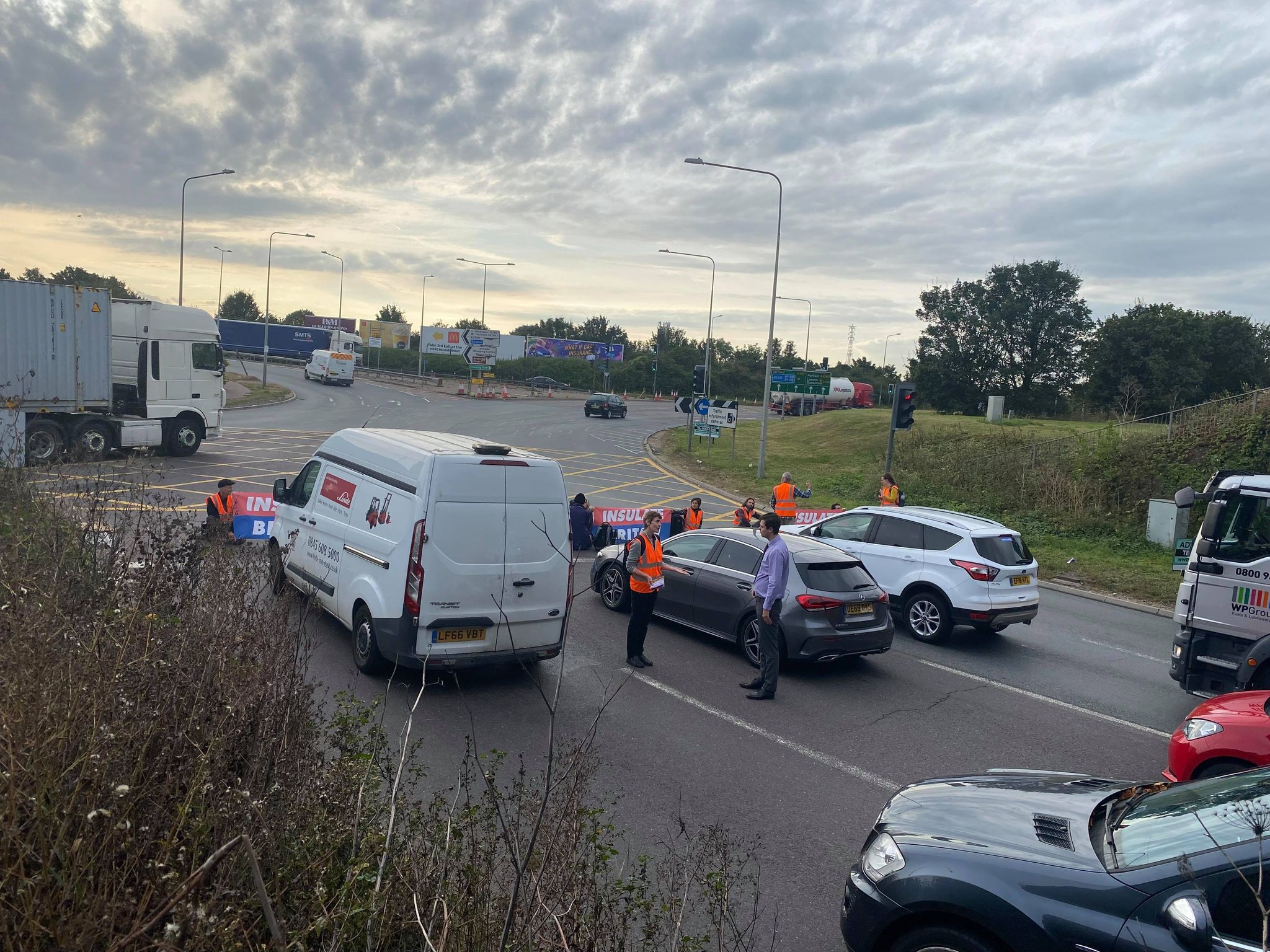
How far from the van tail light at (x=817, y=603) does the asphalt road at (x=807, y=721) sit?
2.56 feet

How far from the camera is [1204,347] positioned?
161 ft

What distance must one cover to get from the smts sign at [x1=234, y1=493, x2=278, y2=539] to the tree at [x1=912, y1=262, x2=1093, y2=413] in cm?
5149

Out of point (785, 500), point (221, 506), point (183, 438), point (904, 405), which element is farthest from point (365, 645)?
point (183, 438)

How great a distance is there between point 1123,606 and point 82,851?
629 inches

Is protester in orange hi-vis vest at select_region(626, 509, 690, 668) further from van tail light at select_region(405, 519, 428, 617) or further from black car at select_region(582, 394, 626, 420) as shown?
black car at select_region(582, 394, 626, 420)

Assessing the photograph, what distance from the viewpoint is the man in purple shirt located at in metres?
7.97

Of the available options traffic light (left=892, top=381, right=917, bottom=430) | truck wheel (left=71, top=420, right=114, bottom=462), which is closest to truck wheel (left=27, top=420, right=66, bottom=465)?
truck wheel (left=71, top=420, right=114, bottom=462)

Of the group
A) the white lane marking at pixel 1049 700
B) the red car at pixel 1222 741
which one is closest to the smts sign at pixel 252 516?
the white lane marking at pixel 1049 700

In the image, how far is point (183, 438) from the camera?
23422mm

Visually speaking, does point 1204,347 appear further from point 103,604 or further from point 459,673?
point 103,604

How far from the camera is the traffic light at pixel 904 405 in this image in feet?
66.1

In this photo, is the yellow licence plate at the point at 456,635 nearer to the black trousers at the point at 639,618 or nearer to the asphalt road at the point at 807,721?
the asphalt road at the point at 807,721

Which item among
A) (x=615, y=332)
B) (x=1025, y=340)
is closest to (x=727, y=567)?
(x=1025, y=340)

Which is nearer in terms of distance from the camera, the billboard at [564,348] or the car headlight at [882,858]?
the car headlight at [882,858]
